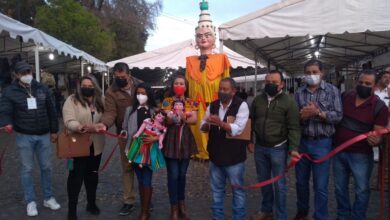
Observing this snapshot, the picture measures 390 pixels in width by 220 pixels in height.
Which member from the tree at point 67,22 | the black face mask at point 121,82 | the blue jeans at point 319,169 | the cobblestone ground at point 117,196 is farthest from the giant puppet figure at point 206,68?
the tree at point 67,22

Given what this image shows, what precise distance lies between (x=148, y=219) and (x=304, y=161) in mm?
1846

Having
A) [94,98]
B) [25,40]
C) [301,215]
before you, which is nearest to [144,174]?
[94,98]

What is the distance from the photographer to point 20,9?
29.2 m

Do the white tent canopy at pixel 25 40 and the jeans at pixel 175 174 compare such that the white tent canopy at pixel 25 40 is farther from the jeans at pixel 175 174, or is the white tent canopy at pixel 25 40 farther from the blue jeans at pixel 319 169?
the blue jeans at pixel 319 169

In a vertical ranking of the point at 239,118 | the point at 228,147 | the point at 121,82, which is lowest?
the point at 228,147

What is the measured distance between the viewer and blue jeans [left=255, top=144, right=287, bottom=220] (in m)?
4.09

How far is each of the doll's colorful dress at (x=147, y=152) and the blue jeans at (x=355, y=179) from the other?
185cm

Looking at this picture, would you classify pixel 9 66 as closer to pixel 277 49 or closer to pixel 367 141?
pixel 277 49

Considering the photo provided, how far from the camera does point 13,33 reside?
777cm

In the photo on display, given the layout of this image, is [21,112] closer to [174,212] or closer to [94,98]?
[94,98]

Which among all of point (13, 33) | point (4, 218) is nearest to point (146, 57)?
point (13, 33)

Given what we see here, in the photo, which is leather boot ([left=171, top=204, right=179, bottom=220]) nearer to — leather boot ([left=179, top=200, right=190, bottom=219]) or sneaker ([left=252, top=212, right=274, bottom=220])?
leather boot ([left=179, top=200, right=190, bottom=219])

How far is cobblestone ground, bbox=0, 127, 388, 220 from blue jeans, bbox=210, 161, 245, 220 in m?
0.66

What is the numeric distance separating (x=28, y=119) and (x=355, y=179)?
365 cm
